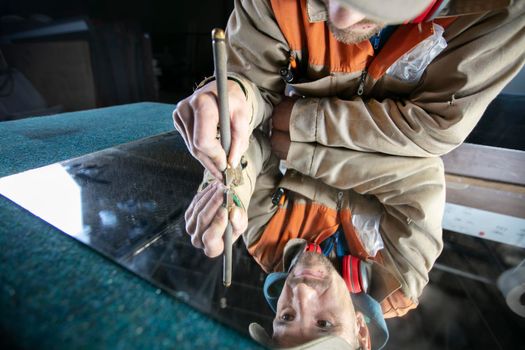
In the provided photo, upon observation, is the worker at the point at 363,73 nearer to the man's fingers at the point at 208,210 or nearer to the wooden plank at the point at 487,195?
the man's fingers at the point at 208,210

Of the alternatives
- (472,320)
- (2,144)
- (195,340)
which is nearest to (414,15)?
(195,340)

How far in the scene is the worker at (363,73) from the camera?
0.40 meters

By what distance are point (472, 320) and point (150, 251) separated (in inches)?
25.5

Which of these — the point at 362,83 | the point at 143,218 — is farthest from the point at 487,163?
the point at 143,218

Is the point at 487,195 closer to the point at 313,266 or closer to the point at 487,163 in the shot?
the point at 487,163

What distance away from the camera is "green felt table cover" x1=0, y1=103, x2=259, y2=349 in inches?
10.4

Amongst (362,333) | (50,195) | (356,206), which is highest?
(50,195)

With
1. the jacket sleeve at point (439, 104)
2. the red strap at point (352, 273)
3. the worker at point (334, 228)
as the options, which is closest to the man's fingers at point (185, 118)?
the worker at point (334, 228)

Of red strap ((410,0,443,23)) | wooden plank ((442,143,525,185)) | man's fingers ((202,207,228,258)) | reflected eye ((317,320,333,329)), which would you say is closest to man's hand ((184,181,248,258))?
man's fingers ((202,207,228,258))

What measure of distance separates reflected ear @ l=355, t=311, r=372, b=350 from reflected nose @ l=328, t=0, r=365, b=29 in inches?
21.2

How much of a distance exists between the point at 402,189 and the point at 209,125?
41cm

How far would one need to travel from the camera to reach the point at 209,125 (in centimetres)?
37

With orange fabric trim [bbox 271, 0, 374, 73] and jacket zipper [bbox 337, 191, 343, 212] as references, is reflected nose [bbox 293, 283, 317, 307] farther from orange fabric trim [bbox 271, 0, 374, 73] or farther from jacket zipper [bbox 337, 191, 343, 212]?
orange fabric trim [bbox 271, 0, 374, 73]

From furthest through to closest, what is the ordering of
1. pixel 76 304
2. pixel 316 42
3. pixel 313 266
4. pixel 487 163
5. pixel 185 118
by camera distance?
pixel 487 163 < pixel 313 266 < pixel 316 42 < pixel 185 118 < pixel 76 304
